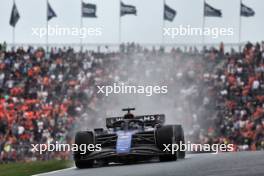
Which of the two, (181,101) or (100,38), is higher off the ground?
(100,38)

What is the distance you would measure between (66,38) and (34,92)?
6227 millimetres

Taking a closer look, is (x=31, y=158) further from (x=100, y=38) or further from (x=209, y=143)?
(x=100, y=38)

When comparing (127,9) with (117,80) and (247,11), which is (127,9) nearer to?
(117,80)

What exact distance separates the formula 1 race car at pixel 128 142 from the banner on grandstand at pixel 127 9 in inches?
661

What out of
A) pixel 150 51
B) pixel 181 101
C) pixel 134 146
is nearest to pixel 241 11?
pixel 150 51

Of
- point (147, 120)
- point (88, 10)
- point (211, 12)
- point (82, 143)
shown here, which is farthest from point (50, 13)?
point (82, 143)

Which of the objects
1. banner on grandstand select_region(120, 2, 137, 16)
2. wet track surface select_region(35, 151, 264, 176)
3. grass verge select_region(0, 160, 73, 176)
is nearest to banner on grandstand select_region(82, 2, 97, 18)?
banner on grandstand select_region(120, 2, 137, 16)

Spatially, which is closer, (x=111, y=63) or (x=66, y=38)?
(x=111, y=63)

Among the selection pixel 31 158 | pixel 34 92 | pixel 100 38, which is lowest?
pixel 31 158

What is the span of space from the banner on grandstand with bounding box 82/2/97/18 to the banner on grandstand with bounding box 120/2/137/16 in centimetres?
115

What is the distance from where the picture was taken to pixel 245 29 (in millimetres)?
34375

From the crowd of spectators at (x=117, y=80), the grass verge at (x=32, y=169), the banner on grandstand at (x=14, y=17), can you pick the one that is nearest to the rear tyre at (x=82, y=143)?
the grass verge at (x=32, y=169)

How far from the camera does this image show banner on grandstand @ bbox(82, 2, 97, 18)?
116 ft

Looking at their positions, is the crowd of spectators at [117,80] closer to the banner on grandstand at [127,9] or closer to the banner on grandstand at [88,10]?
the banner on grandstand at [127,9]
